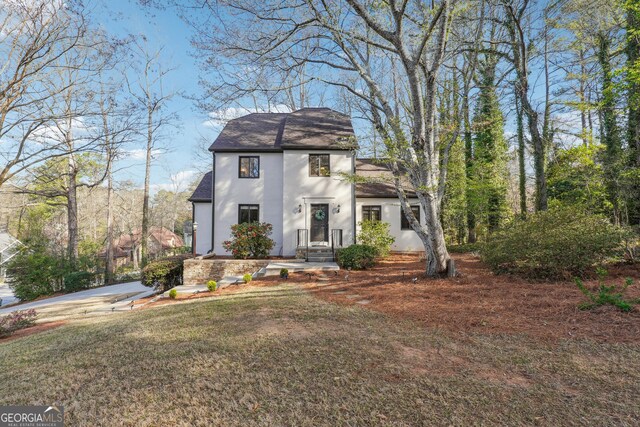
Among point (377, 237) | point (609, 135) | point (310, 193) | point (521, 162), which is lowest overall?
point (377, 237)

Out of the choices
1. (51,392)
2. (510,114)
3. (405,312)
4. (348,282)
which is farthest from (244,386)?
(510,114)

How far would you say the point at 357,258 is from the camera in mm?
10172

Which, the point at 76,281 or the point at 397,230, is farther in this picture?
the point at 397,230

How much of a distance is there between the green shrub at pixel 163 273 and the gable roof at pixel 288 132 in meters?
5.43

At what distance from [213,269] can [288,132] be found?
712 centimetres

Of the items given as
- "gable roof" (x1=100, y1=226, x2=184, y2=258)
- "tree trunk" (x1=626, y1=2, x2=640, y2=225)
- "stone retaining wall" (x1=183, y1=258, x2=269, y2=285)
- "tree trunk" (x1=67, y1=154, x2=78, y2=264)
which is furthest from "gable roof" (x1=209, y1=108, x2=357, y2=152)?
"gable roof" (x1=100, y1=226, x2=184, y2=258)

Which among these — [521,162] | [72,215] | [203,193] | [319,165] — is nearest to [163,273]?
[203,193]

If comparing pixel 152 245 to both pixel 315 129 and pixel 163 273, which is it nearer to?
pixel 163 273

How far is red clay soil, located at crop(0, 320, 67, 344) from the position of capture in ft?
19.4

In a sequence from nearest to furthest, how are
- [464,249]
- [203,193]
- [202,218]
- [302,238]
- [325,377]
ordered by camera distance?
1. [325,377]
2. [302,238]
3. [464,249]
4. [202,218]
5. [203,193]

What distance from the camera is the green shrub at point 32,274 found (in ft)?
41.6

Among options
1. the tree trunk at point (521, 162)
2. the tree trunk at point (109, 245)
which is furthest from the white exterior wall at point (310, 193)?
the tree trunk at point (109, 245)

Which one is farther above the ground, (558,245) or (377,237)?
(377,237)

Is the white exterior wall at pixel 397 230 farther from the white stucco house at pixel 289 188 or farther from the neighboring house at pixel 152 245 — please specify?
the neighboring house at pixel 152 245
